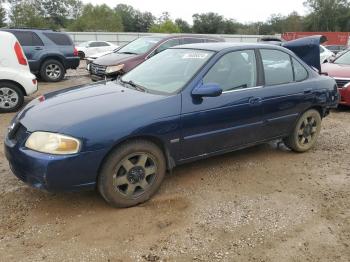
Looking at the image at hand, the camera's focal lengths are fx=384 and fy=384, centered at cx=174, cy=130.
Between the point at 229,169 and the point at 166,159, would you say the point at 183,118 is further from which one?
the point at 229,169

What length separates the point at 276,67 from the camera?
507cm

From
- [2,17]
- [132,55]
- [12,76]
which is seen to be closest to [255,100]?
[12,76]

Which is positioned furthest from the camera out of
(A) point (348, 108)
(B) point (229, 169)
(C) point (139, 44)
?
(C) point (139, 44)

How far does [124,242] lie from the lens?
327 cm

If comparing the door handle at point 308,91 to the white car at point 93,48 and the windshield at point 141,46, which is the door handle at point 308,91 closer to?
the windshield at point 141,46

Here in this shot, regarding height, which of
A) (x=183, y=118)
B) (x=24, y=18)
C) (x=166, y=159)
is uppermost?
(x=24, y=18)

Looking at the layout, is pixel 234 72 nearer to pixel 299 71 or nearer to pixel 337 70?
pixel 299 71

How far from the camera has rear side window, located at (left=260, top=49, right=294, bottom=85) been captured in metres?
4.92

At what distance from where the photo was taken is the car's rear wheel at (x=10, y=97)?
26.1ft

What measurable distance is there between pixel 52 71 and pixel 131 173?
1000cm

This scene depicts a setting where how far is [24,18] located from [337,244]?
155 ft

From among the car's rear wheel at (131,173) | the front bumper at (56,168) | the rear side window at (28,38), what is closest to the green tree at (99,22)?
the rear side window at (28,38)

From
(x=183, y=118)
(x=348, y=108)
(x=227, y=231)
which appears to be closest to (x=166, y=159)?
(x=183, y=118)

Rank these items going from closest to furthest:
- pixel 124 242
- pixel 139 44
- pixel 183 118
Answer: pixel 124 242 → pixel 183 118 → pixel 139 44
